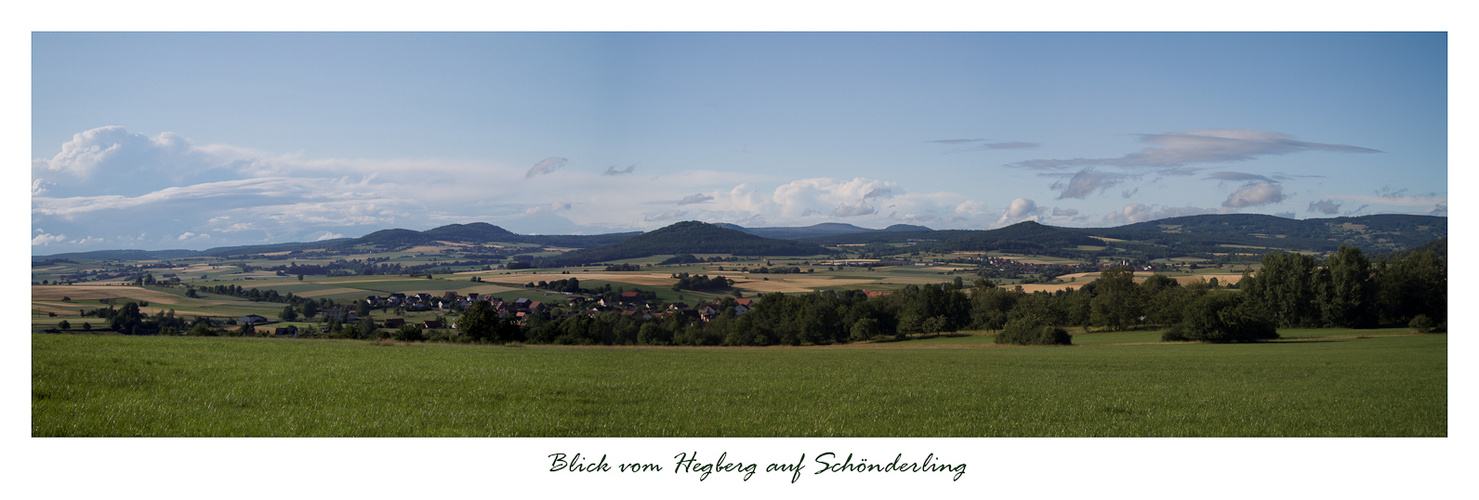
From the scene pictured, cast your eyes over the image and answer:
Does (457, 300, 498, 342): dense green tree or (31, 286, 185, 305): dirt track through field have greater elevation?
(31, 286, 185, 305): dirt track through field

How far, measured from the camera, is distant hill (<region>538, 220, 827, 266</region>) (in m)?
36.1

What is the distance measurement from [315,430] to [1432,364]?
25845 millimetres

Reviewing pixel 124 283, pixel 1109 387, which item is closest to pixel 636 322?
pixel 124 283

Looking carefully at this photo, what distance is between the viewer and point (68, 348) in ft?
41.6

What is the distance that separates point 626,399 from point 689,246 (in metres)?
30.3

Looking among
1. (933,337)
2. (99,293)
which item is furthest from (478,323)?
(933,337)

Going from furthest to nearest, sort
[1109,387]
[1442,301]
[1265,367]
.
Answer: [1442,301] < [1265,367] < [1109,387]

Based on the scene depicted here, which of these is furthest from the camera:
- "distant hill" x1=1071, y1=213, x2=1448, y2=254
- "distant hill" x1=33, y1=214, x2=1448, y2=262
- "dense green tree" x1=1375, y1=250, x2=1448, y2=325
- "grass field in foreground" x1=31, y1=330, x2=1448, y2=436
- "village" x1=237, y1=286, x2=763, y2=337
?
"dense green tree" x1=1375, y1=250, x2=1448, y2=325

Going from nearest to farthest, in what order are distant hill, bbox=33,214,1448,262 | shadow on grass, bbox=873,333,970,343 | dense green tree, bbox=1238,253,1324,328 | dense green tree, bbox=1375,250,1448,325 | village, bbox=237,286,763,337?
distant hill, bbox=33,214,1448,262 → village, bbox=237,286,763,337 → dense green tree, bbox=1375,250,1448,325 → dense green tree, bbox=1238,253,1324,328 → shadow on grass, bbox=873,333,970,343

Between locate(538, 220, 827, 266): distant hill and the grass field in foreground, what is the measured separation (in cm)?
1888

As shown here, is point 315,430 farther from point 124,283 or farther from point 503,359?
point 124,283

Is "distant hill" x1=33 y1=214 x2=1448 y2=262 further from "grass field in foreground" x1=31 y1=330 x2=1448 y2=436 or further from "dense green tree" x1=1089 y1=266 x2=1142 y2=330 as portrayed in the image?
"grass field in foreground" x1=31 y1=330 x2=1448 y2=436

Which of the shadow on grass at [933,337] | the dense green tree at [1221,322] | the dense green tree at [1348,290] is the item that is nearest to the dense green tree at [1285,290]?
the dense green tree at [1348,290]

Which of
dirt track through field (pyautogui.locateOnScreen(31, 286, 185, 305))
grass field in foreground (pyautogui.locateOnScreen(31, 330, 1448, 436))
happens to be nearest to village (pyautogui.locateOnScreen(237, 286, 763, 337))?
dirt track through field (pyautogui.locateOnScreen(31, 286, 185, 305))
